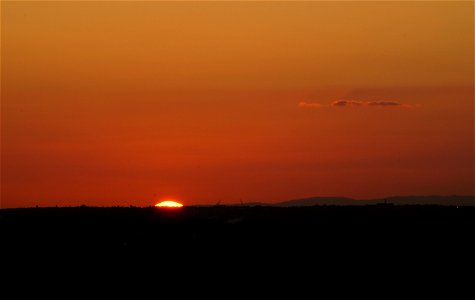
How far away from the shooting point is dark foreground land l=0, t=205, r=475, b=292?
1527 inches

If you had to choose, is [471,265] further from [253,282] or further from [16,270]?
[16,270]

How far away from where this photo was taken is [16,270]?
39625mm

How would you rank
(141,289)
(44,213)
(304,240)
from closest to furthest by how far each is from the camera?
(141,289)
(304,240)
(44,213)

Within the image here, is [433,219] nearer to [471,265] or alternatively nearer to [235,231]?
[471,265]

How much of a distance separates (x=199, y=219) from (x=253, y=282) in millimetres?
5096

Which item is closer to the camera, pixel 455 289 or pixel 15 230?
pixel 455 289

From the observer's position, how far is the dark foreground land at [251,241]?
→ 38.8 metres

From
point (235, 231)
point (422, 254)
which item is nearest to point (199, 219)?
point (235, 231)

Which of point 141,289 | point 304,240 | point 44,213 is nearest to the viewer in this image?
point 141,289

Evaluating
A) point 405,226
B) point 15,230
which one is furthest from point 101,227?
point 405,226

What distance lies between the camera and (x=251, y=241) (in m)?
40.0

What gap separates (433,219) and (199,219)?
8.85 m

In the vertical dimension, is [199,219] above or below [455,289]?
above

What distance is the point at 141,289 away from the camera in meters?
37.5
